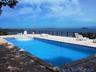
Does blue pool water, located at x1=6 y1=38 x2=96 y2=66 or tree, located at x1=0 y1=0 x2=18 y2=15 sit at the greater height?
tree, located at x1=0 y1=0 x2=18 y2=15

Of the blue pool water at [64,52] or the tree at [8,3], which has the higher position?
the tree at [8,3]

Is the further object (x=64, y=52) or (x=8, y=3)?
(x=64, y=52)

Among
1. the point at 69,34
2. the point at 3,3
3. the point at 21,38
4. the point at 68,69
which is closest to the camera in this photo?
the point at 3,3

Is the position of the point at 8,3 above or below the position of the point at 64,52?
above

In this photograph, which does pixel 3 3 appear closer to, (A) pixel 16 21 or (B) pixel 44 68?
(B) pixel 44 68

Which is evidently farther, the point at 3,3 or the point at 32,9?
the point at 32,9

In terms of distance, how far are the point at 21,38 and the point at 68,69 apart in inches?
468

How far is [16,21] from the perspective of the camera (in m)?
42.8

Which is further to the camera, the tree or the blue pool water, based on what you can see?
the blue pool water

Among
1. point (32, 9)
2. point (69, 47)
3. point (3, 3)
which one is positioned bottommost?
point (69, 47)

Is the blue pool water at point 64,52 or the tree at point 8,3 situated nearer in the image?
the tree at point 8,3

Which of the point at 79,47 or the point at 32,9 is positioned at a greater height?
the point at 32,9

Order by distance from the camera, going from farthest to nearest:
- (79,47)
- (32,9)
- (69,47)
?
(32,9) → (69,47) → (79,47)

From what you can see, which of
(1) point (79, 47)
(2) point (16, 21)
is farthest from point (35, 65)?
(2) point (16, 21)
